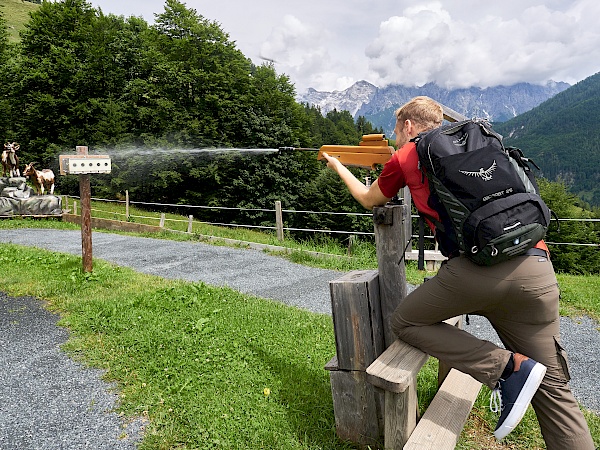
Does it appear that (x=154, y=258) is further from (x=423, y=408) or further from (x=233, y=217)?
(x=233, y=217)

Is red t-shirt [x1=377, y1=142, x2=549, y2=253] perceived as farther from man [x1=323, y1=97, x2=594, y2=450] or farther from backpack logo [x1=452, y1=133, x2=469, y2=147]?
backpack logo [x1=452, y1=133, x2=469, y2=147]

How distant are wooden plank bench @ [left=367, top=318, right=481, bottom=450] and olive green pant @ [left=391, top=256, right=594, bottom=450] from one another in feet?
0.53

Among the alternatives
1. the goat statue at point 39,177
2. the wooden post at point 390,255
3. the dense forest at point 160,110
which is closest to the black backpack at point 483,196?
the wooden post at point 390,255

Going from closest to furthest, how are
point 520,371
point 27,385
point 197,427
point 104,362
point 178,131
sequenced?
point 520,371, point 197,427, point 27,385, point 104,362, point 178,131

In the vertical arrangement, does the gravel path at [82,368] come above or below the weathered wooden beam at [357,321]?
below

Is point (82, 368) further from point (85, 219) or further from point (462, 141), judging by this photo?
point (462, 141)

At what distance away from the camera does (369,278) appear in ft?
9.51

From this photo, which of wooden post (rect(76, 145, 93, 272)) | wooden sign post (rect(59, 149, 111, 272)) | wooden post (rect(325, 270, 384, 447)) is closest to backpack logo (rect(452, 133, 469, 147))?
wooden post (rect(325, 270, 384, 447))

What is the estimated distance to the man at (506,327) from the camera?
2.19 metres

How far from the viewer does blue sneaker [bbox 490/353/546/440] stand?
2.21m

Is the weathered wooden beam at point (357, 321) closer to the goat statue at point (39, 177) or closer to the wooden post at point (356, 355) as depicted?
the wooden post at point (356, 355)

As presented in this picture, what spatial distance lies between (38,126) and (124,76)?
22.9 feet

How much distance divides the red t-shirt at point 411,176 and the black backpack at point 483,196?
0.12m

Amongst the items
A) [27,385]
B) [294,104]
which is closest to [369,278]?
[27,385]
